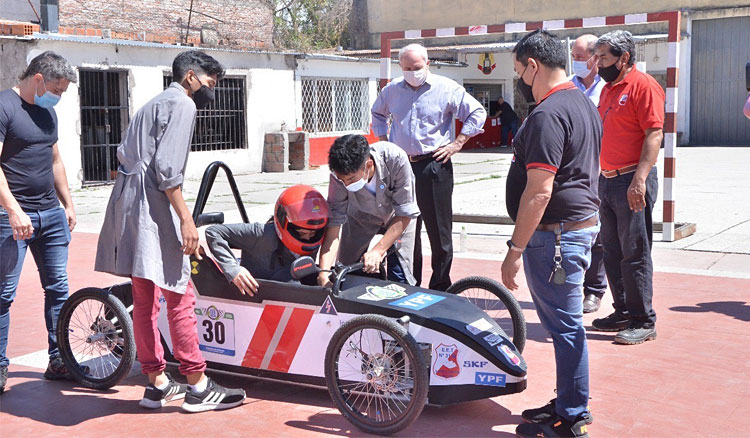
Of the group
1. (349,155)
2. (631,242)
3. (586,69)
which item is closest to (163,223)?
(349,155)

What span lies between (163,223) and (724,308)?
432cm

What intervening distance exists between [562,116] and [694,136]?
26178 mm

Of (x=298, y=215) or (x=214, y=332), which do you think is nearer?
(x=298, y=215)

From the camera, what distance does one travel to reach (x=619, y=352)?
5430mm

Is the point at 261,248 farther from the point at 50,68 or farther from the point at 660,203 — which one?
the point at 660,203

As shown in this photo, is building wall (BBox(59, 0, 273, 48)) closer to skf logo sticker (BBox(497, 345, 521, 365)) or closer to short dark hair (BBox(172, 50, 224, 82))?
short dark hair (BBox(172, 50, 224, 82))

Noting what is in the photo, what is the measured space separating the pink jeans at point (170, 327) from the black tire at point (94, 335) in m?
0.22

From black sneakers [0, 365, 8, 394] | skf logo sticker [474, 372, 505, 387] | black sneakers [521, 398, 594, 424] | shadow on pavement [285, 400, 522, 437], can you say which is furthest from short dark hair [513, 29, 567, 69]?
black sneakers [0, 365, 8, 394]

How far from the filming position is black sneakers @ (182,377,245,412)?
14.4 feet

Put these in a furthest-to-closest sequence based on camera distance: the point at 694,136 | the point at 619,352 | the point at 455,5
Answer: the point at 455,5, the point at 694,136, the point at 619,352

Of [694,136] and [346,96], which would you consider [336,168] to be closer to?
[346,96]

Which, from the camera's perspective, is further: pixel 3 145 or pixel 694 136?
pixel 694 136

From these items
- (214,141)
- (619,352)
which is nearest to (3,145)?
(619,352)

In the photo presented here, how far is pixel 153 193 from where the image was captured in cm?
420
